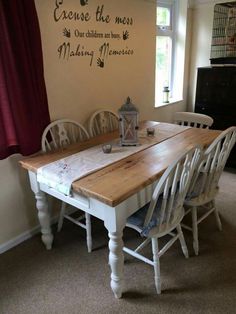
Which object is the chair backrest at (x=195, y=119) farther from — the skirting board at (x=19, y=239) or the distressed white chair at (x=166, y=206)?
the skirting board at (x=19, y=239)

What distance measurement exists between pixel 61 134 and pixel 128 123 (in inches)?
22.1

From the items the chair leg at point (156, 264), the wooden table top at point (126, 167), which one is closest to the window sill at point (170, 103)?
the wooden table top at point (126, 167)

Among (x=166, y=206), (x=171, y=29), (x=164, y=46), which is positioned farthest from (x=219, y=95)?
(x=166, y=206)

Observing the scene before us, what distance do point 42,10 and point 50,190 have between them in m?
1.28

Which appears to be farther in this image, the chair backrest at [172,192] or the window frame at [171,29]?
the window frame at [171,29]

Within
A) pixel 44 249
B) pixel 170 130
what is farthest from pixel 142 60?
pixel 44 249

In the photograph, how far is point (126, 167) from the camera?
1.64 meters

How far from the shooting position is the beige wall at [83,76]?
6.59 ft

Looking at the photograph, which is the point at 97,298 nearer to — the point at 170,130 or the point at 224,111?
the point at 170,130

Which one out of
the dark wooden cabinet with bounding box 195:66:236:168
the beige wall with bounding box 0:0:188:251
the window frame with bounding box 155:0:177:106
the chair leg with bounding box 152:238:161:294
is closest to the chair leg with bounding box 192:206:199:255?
the chair leg with bounding box 152:238:161:294

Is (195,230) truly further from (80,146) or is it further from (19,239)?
(19,239)

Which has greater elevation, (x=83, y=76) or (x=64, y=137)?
(x=83, y=76)

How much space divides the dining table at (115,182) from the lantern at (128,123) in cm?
7

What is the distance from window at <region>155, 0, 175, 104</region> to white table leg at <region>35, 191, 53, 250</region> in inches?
89.2
